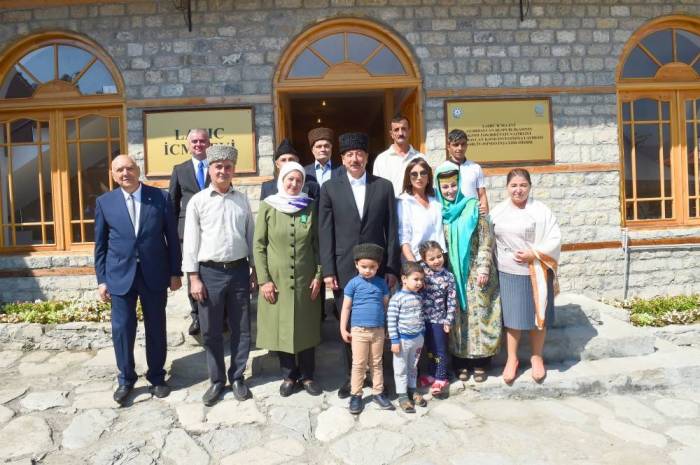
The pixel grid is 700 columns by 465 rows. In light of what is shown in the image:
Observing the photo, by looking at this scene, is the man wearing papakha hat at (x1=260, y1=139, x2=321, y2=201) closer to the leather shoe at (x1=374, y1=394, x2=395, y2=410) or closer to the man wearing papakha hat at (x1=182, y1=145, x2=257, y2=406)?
the man wearing papakha hat at (x1=182, y1=145, x2=257, y2=406)

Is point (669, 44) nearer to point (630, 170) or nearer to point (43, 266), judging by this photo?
point (630, 170)

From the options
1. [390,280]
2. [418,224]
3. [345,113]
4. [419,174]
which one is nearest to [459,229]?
[418,224]

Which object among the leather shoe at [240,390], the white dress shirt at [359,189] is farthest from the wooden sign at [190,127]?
the leather shoe at [240,390]

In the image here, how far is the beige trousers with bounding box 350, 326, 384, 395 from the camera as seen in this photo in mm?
3432

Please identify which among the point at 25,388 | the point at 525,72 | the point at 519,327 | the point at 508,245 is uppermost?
the point at 525,72

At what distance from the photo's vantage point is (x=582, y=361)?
4148 mm

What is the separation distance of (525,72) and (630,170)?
191cm

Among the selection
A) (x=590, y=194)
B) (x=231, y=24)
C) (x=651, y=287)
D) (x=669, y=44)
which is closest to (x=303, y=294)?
(x=231, y=24)

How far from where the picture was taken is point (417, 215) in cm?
371

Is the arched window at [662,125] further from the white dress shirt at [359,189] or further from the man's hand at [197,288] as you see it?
the man's hand at [197,288]

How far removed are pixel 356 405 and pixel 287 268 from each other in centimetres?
105

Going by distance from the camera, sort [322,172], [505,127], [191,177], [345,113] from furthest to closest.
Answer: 1. [345,113]
2. [505,127]
3. [322,172]
4. [191,177]

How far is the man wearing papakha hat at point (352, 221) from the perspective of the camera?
3619mm

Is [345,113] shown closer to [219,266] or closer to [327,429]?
[219,266]
